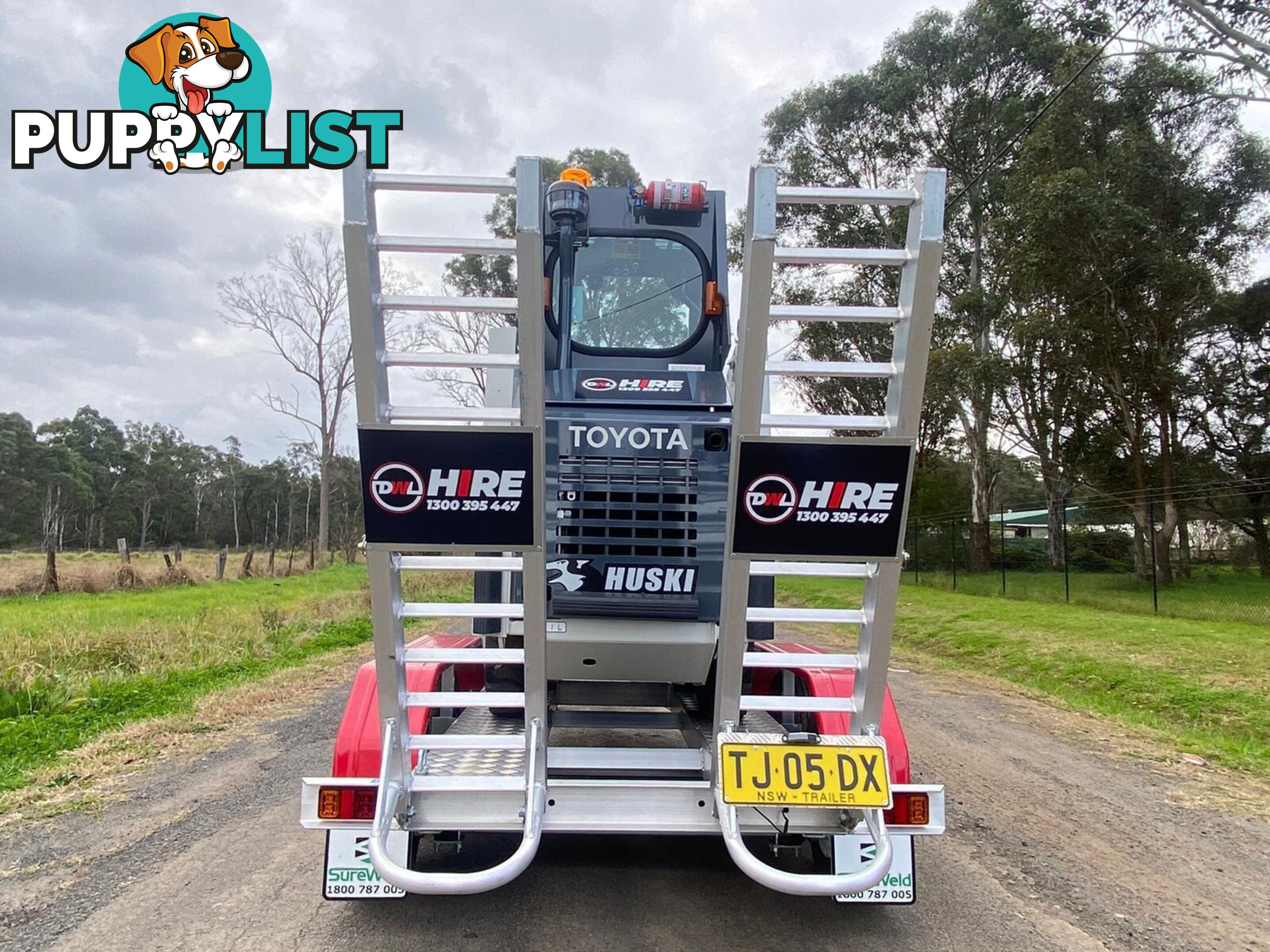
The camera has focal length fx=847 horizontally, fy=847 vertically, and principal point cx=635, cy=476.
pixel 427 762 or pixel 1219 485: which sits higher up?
pixel 1219 485

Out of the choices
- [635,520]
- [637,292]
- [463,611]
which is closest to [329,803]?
[463,611]

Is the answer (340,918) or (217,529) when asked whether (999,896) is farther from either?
(217,529)

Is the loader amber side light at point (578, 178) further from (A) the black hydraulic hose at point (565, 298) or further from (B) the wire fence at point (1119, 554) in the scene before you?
(B) the wire fence at point (1119, 554)

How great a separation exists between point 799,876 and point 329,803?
5.85 ft

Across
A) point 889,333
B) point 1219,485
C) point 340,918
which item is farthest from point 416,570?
point 1219,485

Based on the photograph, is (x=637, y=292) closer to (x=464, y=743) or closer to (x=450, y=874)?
(x=464, y=743)

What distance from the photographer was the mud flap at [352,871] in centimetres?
332

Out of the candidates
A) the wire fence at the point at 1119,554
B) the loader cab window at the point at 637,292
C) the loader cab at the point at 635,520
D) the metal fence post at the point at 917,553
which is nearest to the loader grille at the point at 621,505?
the loader cab at the point at 635,520

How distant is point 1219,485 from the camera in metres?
20.9

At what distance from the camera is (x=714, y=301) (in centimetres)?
451

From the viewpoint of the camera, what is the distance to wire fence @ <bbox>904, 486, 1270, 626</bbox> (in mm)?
18250

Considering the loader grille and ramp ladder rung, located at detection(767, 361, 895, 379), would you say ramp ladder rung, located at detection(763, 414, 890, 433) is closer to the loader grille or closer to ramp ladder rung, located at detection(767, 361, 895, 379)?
ramp ladder rung, located at detection(767, 361, 895, 379)

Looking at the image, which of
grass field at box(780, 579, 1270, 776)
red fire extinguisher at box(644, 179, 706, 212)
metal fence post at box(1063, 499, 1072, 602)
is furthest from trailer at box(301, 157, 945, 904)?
metal fence post at box(1063, 499, 1072, 602)

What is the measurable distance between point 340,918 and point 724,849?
6.33ft
